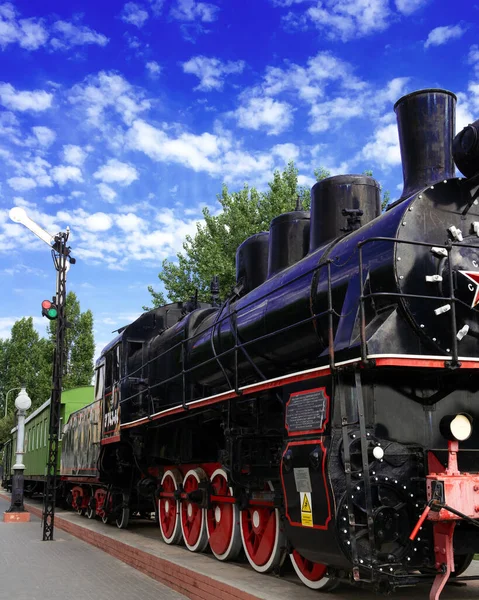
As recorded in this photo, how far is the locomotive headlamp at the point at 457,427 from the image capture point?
4283 mm

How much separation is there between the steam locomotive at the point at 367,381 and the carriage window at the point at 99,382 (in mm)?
5190

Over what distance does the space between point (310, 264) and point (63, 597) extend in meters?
4.07

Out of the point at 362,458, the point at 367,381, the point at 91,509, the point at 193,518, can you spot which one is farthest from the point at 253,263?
the point at 91,509

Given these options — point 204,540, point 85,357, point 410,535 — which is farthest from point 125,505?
point 85,357

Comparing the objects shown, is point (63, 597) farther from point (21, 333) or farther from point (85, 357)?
point (21, 333)

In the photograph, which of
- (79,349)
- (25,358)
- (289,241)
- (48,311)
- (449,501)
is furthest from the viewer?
(25,358)

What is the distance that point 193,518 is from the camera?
27.9 ft

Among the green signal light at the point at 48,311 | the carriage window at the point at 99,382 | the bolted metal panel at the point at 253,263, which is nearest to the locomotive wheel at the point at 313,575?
the bolted metal panel at the point at 253,263

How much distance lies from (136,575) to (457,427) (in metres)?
4.83

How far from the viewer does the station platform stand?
537cm

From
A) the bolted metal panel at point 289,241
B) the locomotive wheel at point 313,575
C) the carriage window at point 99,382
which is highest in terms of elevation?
the bolted metal panel at point 289,241

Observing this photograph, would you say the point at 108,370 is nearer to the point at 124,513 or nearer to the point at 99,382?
the point at 99,382

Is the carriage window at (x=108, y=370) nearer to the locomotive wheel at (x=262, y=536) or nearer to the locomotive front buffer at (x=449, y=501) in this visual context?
the locomotive wheel at (x=262, y=536)

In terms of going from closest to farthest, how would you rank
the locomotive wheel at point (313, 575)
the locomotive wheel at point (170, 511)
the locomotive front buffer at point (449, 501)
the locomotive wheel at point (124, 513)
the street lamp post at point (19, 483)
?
the locomotive front buffer at point (449, 501) < the locomotive wheel at point (313, 575) < the locomotive wheel at point (170, 511) < the locomotive wheel at point (124, 513) < the street lamp post at point (19, 483)
